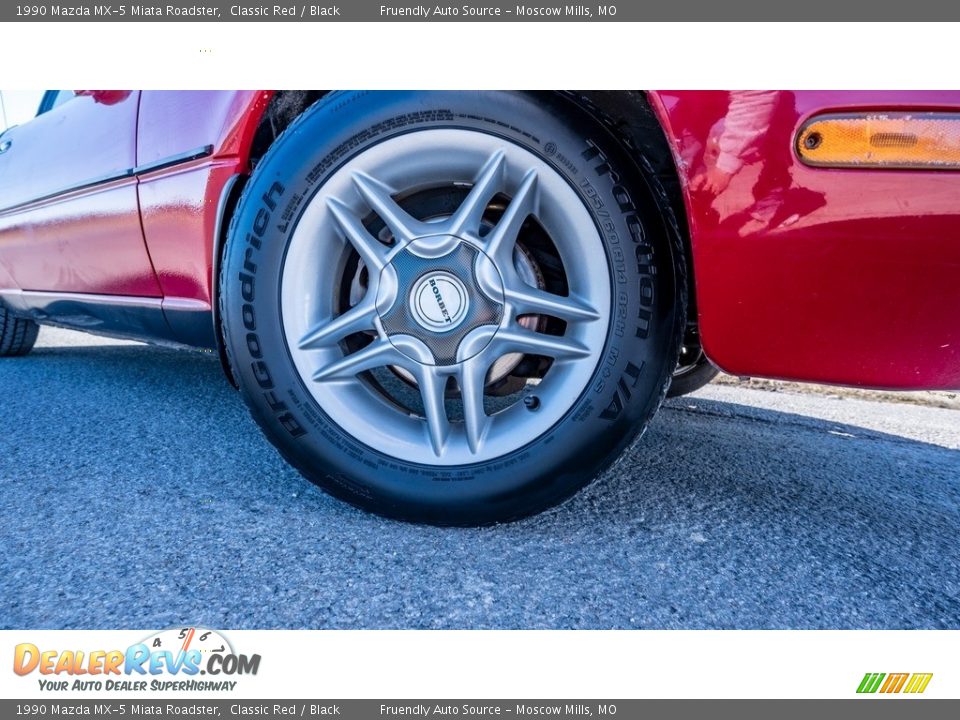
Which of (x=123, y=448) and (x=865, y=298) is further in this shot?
(x=123, y=448)

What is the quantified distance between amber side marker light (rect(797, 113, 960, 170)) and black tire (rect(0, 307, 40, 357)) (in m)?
3.40

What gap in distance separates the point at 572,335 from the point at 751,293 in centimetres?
31

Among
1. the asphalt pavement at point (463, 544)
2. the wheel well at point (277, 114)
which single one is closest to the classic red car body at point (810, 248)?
the wheel well at point (277, 114)

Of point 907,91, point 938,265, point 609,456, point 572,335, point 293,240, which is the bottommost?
point 609,456

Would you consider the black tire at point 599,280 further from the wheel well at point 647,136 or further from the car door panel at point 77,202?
the car door panel at point 77,202

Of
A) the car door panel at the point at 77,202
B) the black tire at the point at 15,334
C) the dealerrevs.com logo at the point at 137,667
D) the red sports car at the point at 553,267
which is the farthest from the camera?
the black tire at the point at 15,334

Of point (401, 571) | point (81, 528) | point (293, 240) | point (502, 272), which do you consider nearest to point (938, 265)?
point (502, 272)

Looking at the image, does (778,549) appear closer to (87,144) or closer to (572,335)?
(572,335)

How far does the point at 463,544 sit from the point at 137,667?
0.51m

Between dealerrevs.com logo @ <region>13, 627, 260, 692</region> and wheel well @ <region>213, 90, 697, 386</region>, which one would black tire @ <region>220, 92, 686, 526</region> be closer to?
wheel well @ <region>213, 90, 697, 386</region>

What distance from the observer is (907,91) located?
0.88m

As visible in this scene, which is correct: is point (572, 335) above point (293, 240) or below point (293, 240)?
below

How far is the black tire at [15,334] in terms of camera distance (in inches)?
117

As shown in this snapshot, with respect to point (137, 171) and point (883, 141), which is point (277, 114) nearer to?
point (137, 171)
